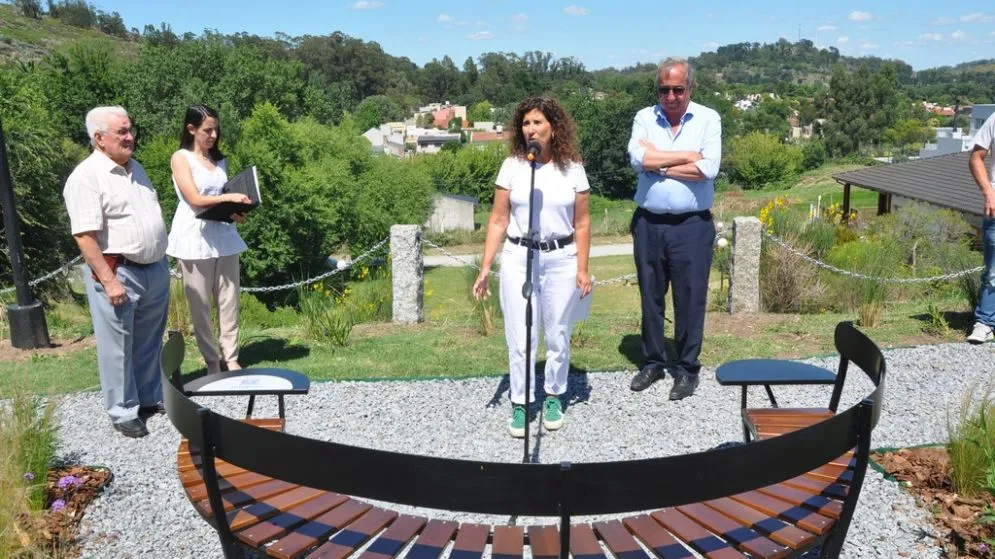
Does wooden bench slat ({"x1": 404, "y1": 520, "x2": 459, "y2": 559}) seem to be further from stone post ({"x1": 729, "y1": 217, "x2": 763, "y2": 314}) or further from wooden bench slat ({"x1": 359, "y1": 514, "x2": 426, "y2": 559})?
stone post ({"x1": 729, "y1": 217, "x2": 763, "y2": 314})

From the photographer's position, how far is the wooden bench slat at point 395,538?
2.43 m

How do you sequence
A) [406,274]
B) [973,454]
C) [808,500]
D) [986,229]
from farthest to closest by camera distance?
[406,274], [986,229], [973,454], [808,500]

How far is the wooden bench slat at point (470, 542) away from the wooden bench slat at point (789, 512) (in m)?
0.86

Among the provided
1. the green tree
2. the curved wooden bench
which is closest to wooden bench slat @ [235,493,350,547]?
the curved wooden bench

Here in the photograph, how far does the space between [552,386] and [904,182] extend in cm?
3067

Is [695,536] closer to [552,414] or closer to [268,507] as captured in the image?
[268,507]

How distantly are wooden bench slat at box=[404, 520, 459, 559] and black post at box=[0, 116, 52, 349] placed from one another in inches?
232

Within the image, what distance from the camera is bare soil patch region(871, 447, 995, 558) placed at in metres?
3.28

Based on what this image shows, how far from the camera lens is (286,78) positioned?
186 ft

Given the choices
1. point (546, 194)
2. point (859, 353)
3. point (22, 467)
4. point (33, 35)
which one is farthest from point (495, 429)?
point (33, 35)

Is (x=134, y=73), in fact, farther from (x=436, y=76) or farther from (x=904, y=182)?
(x=436, y=76)

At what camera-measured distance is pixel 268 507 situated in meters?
2.68

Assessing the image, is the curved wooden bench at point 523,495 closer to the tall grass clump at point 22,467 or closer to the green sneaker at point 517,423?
the tall grass clump at point 22,467

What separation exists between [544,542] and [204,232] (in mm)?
3697
